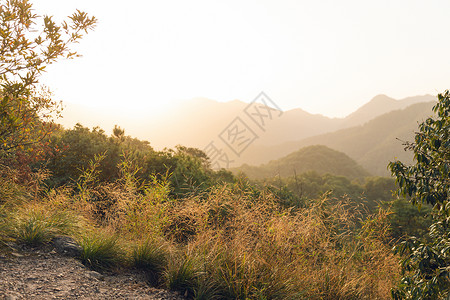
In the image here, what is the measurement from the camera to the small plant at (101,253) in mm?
3457

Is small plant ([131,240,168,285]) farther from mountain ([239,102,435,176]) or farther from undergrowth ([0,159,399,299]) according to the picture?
mountain ([239,102,435,176])

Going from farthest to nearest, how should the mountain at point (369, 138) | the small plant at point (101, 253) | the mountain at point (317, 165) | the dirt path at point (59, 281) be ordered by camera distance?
the mountain at point (369, 138) → the mountain at point (317, 165) → the small plant at point (101, 253) → the dirt path at point (59, 281)

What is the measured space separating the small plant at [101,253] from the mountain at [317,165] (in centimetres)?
6991

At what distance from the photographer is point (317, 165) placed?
8112cm

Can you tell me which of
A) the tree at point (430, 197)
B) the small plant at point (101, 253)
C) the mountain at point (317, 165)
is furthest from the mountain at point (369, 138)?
the small plant at point (101, 253)

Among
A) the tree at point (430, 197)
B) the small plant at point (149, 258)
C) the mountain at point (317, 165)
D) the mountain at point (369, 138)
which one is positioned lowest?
the mountain at point (369, 138)

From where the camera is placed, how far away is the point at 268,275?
10.6ft

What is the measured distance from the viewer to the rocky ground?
8.72 ft

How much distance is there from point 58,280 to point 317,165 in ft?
274

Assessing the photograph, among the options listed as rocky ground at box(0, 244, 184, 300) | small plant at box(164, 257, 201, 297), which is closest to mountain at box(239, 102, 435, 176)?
small plant at box(164, 257, 201, 297)

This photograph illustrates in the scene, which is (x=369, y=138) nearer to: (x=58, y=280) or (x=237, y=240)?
(x=237, y=240)

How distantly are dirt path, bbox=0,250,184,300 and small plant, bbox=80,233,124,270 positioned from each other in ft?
0.49

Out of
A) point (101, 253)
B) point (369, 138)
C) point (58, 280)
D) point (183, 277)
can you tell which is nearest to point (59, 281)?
point (58, 280)

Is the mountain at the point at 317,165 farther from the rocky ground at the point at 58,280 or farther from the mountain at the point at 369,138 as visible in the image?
the rocky ground at the point at 58,280
